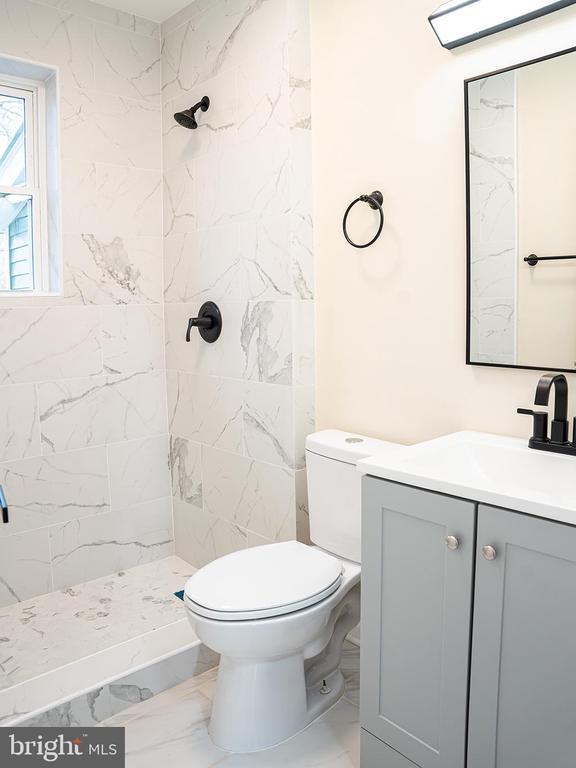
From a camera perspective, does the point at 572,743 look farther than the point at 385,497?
No

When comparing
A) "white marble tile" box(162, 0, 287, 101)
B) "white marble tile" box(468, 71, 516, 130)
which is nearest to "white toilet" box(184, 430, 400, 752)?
"white marble tile" box(468, 71, 516, 130)

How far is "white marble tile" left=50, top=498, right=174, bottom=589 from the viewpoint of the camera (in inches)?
107

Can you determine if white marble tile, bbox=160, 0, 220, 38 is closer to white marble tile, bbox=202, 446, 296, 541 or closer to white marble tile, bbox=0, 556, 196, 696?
white marble tile, bbox=202, 446, 296, 541

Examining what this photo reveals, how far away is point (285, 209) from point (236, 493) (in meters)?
1.16

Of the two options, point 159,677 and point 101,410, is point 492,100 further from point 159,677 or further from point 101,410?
point 159,677

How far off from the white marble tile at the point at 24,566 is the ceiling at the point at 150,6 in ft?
7.30

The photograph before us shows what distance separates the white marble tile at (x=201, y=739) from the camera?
5.96ft

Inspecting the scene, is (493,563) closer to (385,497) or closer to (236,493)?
(385,497)

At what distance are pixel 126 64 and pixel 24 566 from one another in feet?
7.18

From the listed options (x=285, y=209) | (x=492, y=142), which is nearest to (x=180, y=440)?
(x=285, y=209)

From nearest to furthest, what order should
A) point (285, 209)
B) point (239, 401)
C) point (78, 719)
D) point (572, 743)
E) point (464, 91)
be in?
point (572, 743), point (464, 91), point (78, 719), point (285, 209), point (239, 401)

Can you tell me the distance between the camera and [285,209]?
90.1 inches

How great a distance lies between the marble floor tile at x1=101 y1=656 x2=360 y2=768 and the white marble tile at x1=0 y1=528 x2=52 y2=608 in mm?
836

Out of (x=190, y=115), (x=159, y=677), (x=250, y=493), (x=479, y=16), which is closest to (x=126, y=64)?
(x=190, y=115)
